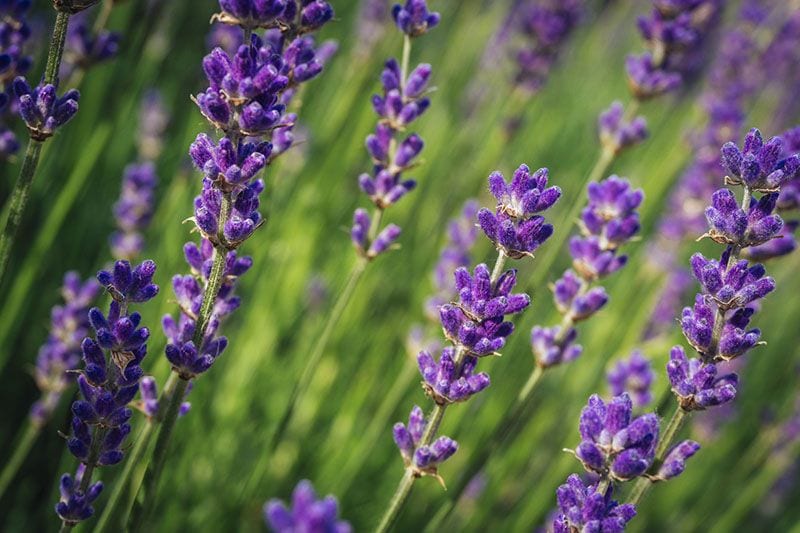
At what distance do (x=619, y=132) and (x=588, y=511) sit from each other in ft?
4.07

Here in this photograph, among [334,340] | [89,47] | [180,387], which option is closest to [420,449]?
[180,387]

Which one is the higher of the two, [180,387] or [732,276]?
[732,276]

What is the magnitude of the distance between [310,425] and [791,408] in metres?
1.96

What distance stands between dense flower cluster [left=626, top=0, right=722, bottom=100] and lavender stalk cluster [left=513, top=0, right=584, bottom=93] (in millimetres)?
557

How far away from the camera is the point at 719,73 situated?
3.09m

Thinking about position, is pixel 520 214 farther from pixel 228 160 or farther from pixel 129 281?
pixel 129 281

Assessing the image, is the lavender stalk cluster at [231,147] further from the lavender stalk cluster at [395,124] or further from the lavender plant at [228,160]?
the lavender stalk cluster at [395,124]

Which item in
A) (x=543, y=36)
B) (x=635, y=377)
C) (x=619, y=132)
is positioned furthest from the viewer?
(x=543, y=36)

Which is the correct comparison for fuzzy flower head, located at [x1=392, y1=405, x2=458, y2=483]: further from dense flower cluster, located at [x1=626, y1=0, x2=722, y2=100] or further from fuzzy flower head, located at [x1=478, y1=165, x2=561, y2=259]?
dense flower cluster, located at [x1=626, y1=0, x2=722, y2=100]

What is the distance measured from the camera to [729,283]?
3.64ft

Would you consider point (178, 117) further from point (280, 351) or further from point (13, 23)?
point (13, 23)

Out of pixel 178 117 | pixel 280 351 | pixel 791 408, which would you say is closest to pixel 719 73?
pixel 791 408

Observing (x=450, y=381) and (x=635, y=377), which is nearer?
(x=450, y=381)

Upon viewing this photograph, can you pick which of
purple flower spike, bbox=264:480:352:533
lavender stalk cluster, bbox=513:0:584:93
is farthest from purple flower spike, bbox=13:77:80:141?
lavender stalk cluster, bbox=513:0:584:93
